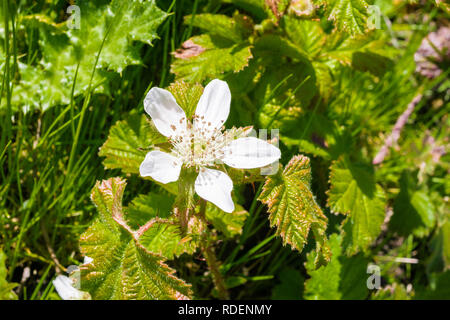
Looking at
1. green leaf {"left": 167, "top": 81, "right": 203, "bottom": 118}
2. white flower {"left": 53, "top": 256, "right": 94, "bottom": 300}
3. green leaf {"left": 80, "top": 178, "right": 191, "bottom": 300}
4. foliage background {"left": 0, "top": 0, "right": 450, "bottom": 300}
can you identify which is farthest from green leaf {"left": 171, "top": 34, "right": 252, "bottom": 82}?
white flower {"left": 53, "top": 256, "right": 94, "bottom": 300}

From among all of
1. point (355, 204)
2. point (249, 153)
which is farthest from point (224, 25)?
point (355, 204)

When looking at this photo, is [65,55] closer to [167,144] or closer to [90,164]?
[90,164]

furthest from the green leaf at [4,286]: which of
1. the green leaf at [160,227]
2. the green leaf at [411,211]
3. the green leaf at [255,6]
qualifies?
the green leaf at [411,211]

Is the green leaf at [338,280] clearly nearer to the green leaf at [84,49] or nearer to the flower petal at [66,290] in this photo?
the flower petal at [66,290]

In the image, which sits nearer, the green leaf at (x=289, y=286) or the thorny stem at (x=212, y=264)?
the thorny stem at (x=212, y=264)

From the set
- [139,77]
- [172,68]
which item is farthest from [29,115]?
[172,68]

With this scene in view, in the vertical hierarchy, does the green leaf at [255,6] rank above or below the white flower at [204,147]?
above
